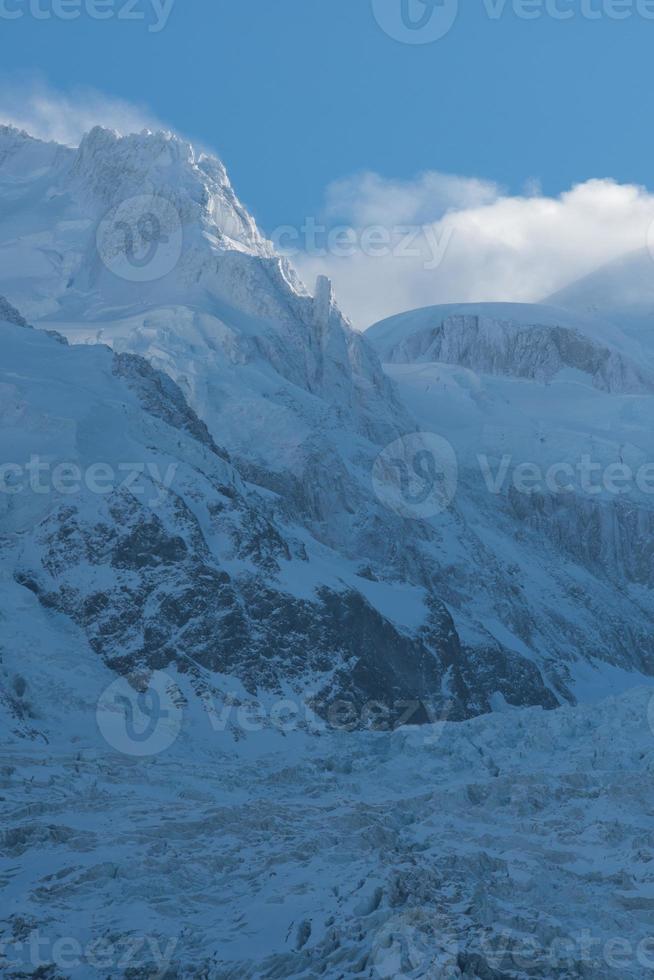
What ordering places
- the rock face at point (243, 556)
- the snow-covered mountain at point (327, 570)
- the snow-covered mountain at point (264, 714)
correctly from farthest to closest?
the snow-covered mountain at point (327, 570), the rock face at point (243, 556), the snow-covered mountain at point (264, 714)

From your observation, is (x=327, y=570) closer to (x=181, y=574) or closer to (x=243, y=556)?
(x=243, y=556)

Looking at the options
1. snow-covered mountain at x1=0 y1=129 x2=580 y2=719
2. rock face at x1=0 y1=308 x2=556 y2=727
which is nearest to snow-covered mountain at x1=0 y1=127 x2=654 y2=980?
rock face at x1=0 y1=308 x2=556 y2=727

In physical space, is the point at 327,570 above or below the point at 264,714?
above

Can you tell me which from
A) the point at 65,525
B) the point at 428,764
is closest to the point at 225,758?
the point at 428,764

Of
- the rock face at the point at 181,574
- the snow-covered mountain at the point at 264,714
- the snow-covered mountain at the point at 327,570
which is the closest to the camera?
the snow-covered mountain at the point at 264,714

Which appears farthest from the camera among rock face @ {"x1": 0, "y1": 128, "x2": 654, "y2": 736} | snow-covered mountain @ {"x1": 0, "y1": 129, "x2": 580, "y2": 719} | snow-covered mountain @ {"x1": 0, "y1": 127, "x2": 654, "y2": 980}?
snow-covered mountain @ {"x1": 0, "y1": 129, "x2": 580, "y2": 719}

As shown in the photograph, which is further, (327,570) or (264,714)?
(327,570)

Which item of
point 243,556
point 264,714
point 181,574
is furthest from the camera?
point 243,556

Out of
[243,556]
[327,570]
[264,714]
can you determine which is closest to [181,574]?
[243,556]

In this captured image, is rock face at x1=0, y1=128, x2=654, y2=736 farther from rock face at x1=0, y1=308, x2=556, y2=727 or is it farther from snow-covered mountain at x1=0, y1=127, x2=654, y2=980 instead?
snow-covered mountain at x1=0, y1=127, x2=654, y2=980

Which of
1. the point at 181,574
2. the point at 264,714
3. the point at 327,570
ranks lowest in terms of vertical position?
the point at 264,714

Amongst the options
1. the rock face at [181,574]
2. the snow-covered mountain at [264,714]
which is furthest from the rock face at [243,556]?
the snow-covered mountain at [264,714]

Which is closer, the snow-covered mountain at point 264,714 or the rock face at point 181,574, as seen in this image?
the snow-covered mountain at point 264,714

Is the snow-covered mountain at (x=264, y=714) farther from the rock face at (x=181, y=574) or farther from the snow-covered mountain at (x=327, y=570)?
the snow-covered mountain at (x=327, y=570)
